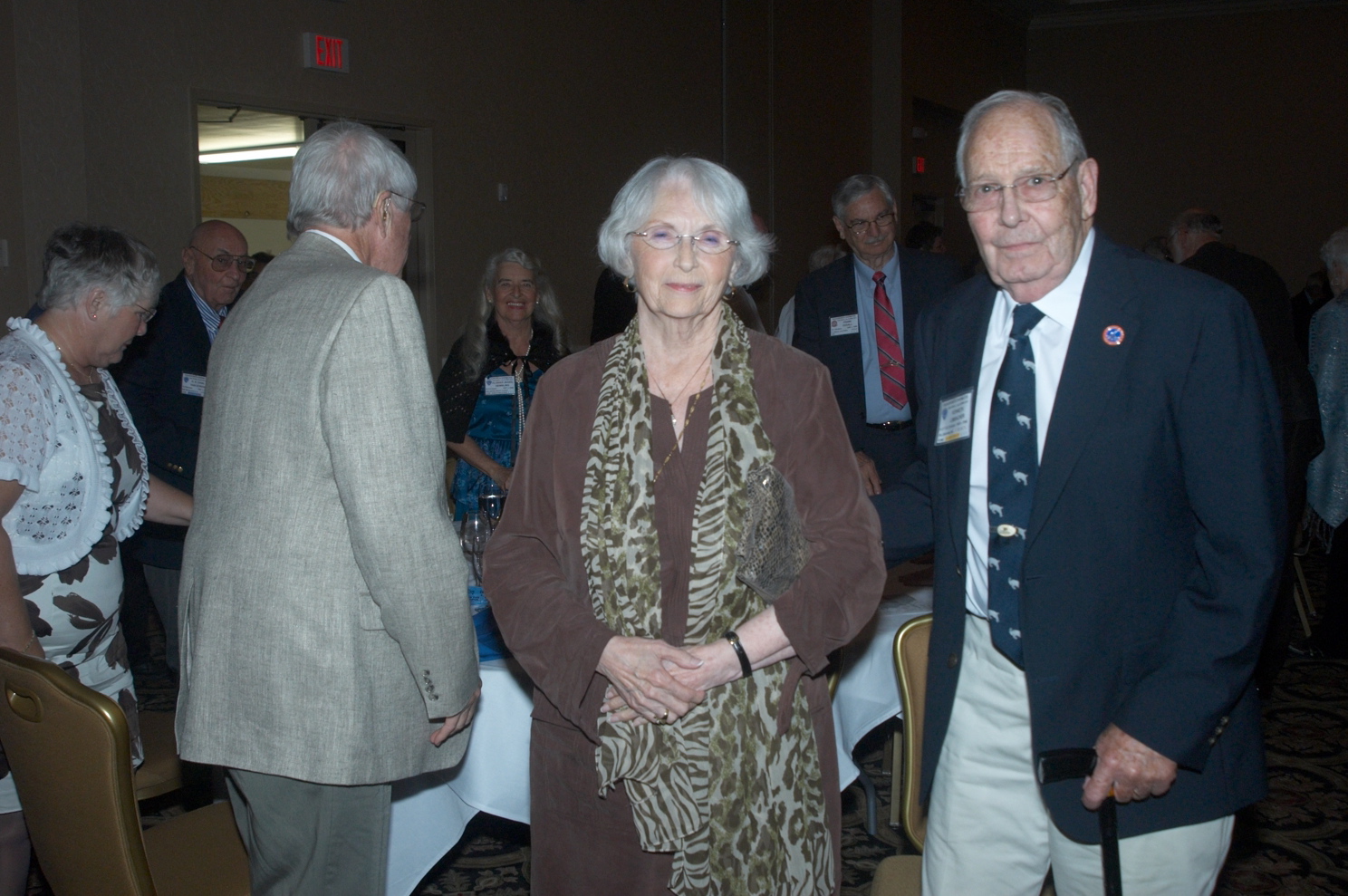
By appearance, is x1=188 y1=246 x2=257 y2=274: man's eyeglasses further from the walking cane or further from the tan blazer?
the walking cane

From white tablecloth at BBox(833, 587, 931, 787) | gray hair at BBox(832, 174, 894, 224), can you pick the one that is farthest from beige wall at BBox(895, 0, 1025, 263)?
white tablecloth at BBox(833, 587, 931, 787)

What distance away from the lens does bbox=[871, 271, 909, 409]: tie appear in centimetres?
412

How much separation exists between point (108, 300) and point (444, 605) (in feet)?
4.06

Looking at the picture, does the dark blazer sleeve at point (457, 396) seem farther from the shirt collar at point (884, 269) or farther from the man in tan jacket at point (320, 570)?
the man in tan jacket at point (320, 570)

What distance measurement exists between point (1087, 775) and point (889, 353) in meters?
2.87

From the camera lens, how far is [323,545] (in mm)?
1661

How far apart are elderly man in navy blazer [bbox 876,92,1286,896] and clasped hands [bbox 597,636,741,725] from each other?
0.42 meters

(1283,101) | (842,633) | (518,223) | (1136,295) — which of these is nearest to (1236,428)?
(1136,295)

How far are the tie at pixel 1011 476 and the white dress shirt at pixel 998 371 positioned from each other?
0.02m

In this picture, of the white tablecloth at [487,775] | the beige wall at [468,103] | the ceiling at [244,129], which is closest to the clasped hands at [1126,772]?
the white tablecloth at [487,775]

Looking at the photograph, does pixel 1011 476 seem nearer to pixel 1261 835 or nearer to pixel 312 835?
pixel 312 835

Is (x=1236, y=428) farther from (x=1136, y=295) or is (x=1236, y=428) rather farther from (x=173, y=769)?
(x=173, y=769)

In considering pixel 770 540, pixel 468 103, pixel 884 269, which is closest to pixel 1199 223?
pixel 884 269

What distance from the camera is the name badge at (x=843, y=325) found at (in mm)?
4160
